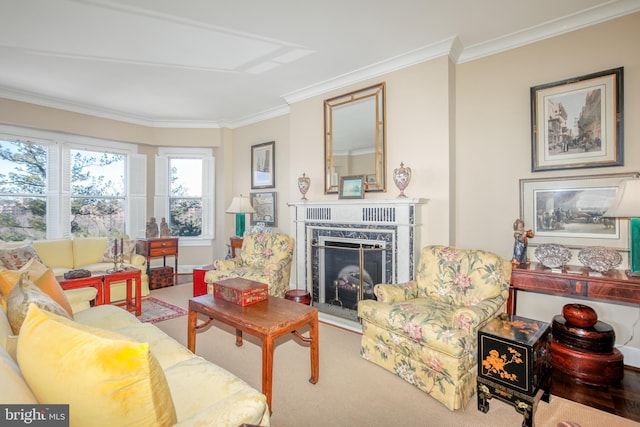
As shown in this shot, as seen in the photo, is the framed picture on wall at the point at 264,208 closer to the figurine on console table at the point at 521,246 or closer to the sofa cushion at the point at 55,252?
the sofa cushion at the point at 55,252

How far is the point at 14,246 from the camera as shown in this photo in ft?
12.6

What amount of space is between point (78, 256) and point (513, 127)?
5.65 m

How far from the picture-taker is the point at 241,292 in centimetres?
240

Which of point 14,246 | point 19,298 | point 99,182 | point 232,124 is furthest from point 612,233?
point 99,182

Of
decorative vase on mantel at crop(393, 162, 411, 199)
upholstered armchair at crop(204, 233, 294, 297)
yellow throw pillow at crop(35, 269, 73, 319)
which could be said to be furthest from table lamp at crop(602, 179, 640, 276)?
yellow throw pillow at crop(35, 269, 73, 319)

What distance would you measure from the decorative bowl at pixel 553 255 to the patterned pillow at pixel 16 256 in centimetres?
532

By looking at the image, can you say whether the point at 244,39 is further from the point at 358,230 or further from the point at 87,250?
the point at 87,250

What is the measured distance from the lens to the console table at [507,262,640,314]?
2.23 metres

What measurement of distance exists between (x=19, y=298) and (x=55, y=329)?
3.17ft

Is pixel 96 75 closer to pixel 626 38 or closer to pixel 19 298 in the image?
pixel 19 298

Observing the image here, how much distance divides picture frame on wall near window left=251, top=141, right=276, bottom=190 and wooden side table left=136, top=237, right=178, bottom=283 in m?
1.70

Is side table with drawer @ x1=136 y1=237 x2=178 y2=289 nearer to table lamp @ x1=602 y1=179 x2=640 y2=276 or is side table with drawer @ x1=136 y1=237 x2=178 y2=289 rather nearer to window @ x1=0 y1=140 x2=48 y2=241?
window @ x1=0 y1=140 x2=48 y2=241

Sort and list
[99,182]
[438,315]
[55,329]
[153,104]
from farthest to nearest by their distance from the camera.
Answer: [99,182] < [153,104] < [438,315] < [55,329]

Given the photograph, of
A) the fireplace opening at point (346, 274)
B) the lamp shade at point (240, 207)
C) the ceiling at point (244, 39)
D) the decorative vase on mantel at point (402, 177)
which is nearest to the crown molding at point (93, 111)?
the ceiling at point (244, 39)
